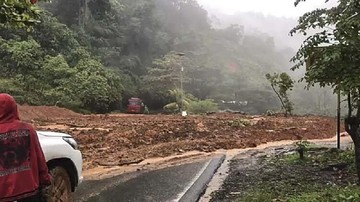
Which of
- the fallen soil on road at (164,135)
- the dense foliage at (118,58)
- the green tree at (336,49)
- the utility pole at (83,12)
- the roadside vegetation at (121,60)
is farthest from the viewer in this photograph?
the utility pole at (83,12)

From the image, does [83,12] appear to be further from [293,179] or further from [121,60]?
[293,179]

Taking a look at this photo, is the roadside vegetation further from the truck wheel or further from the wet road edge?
the wet road edge

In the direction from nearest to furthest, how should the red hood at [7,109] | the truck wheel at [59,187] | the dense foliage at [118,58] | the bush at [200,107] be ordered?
the red hood at [7,109]
the truck wheel at [59,187]
the dense foliage at [118,58]
the bush at [200,107]

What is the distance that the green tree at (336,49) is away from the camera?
604 cm

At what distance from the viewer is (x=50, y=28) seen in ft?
105

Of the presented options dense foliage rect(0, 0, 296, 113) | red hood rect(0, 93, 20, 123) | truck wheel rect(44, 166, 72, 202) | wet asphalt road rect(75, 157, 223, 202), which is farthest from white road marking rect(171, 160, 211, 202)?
dense foliage rect(0, 0, 296, 113)

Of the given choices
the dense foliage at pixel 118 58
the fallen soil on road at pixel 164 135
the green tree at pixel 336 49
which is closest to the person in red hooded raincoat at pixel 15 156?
the green tree at pixel 336 49

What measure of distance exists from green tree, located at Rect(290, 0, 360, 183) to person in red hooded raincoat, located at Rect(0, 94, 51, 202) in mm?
4180

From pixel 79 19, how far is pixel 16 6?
34.3 metres

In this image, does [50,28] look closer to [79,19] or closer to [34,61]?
[34,61]

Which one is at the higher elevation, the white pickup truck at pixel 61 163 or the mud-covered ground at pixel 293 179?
the white pickup truck at pixel 61 163

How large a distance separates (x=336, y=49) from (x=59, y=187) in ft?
13.5

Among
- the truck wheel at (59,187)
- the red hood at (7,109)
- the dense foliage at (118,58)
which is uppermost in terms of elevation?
the dense foliage at (118,58)

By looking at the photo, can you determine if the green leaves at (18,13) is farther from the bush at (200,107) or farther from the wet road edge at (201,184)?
the bush at (200,107)
